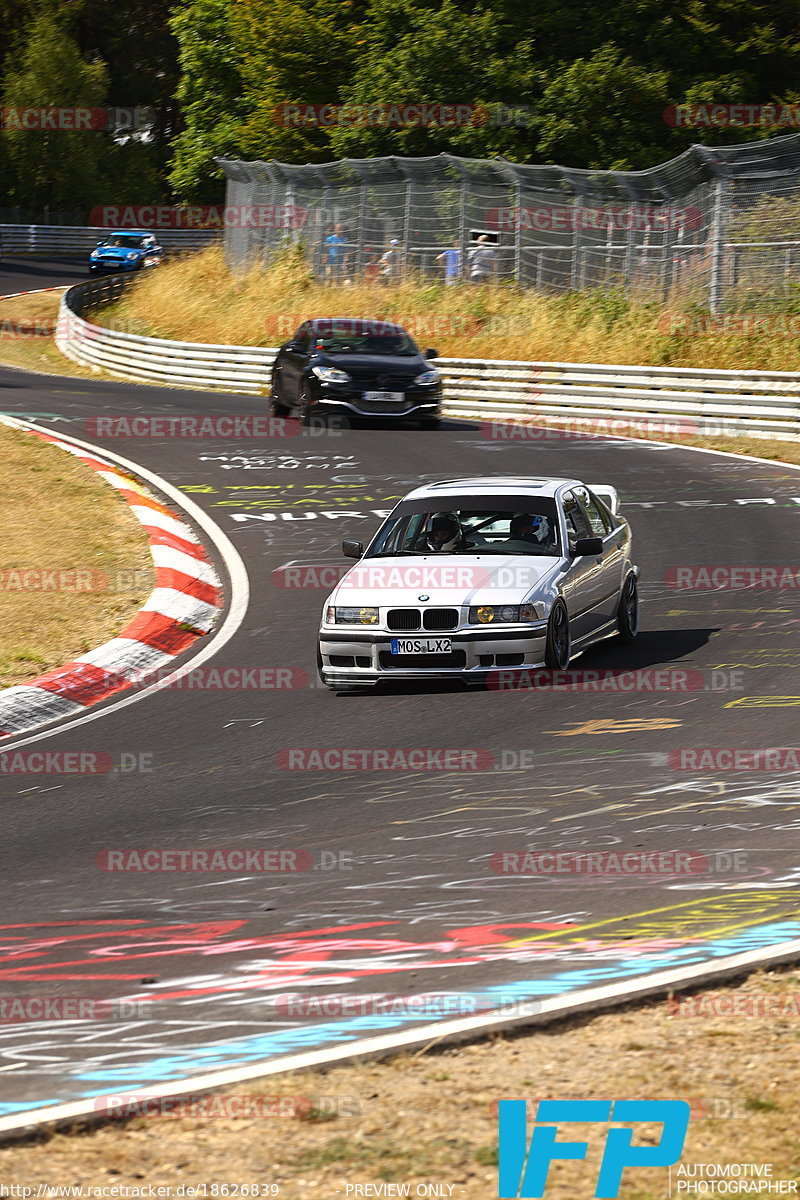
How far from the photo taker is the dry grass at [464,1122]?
432cm

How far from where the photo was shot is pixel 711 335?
30.5 meters

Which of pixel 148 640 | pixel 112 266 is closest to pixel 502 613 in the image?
pixel 148 640

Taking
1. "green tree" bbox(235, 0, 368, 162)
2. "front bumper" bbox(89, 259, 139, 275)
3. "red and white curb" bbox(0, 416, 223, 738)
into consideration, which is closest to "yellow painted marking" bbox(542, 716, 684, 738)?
"red and white curb" bbox(0, 416, 223, 738)

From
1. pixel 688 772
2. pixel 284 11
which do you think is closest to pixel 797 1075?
pixel 688 772

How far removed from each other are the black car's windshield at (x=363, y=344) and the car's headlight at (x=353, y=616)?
51.1 ft

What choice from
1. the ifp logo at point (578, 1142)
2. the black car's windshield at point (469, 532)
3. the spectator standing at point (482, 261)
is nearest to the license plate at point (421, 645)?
the black car's windshield at point (469, 532)

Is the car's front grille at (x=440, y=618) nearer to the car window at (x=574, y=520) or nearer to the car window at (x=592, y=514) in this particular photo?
the car window at (x=574, y=520)

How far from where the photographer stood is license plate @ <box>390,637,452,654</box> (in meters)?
11.4

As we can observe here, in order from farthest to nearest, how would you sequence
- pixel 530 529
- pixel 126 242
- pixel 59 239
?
pixel 59 239 < pixel 126 242 < pixel 530 529

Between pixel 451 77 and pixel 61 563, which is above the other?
pixel 451 77

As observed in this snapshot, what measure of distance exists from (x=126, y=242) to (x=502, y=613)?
5602cm

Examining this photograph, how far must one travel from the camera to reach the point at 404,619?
11430 mm

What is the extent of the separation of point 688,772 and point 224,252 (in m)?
41.1

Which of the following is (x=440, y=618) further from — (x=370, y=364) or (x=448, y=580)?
(x=370, y=364)
